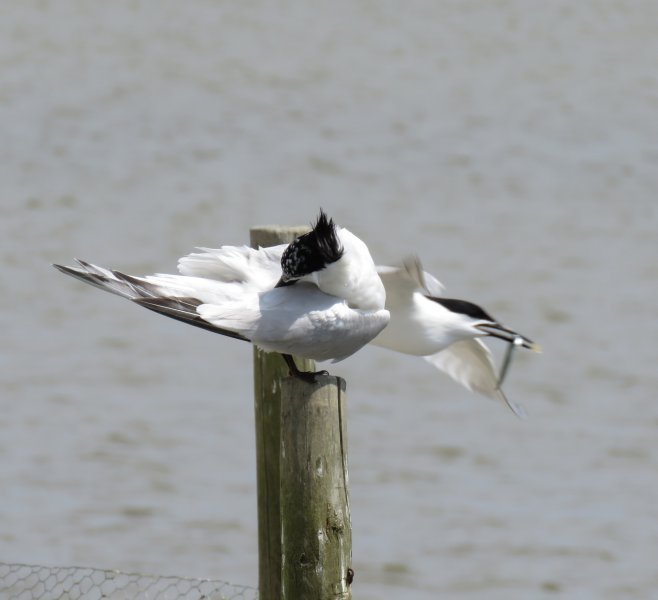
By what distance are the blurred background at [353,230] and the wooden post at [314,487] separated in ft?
10.3

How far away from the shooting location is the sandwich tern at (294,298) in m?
3.55

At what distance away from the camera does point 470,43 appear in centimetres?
1816

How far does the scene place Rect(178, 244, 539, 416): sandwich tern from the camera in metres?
3.88

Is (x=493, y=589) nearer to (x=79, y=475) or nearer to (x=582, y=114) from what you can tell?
(x=79, y=475)

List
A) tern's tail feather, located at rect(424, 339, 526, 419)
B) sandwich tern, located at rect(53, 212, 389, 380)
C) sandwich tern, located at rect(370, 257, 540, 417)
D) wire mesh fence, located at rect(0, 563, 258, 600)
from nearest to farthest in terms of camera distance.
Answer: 1. sandwich tern, located at rect(53, 212, 389, 380)
2. sandwich tern, located at rect(370, 257, 540, 417)
3. wire mesh fence, located at rect(0, 563, 258, 600)
4. tern's tail feather, located at rect(424, 339, 526, 419)

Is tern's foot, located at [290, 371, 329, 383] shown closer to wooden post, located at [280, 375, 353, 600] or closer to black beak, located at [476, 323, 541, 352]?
wooden post, located at [280, 375, 353, 600]

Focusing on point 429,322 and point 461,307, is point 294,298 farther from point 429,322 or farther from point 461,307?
point 461,307

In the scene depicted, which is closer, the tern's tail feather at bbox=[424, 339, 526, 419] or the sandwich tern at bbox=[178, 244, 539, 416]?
the sandwich tern at bbox=[178, 244, 539, 416]

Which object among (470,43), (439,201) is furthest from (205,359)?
(470,43)

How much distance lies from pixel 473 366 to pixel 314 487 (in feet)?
8.19

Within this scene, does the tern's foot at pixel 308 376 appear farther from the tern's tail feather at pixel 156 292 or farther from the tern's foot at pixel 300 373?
the tern's tail feather at pixel 156 292

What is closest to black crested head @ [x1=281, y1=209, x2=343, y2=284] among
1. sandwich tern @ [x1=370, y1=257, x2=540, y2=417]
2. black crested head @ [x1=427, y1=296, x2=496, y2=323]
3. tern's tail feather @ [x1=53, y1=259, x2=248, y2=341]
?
tern's tail feather @ [x1=53, y1=259, x2=248, y2=341]

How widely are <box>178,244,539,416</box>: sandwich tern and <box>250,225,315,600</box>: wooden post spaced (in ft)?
0.48

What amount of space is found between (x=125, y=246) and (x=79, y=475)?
12.8ft
